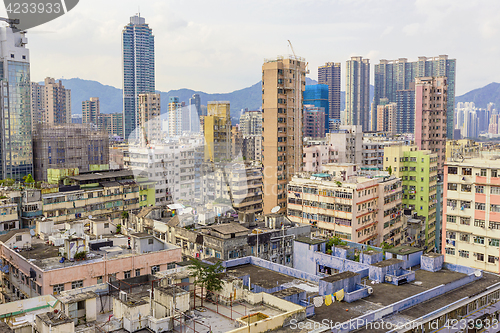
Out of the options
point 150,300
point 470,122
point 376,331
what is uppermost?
point 470,122

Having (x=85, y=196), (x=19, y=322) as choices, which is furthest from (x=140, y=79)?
(x=19, y=322)

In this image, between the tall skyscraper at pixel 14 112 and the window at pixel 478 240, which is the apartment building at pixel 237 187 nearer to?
the window at pixel 478 240

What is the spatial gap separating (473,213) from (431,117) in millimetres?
38449

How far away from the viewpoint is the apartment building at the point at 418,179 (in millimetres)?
44594

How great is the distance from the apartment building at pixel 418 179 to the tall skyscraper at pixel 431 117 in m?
15.1

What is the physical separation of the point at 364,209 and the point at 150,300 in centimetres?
2178

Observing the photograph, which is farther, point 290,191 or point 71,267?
point 290,191

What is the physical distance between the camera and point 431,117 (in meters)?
60.9

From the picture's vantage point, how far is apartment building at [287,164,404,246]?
30.3m

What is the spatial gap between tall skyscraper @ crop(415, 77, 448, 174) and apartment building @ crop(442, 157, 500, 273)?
114 feet

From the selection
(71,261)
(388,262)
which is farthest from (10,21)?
(388,262)

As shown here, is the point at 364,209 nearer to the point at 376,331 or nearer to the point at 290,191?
the point at 290,191

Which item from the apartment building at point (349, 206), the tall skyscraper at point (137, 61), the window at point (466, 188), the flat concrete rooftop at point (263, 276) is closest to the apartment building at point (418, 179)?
the apartment building at point (349, 206)

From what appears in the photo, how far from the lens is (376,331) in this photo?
41.7 feet
